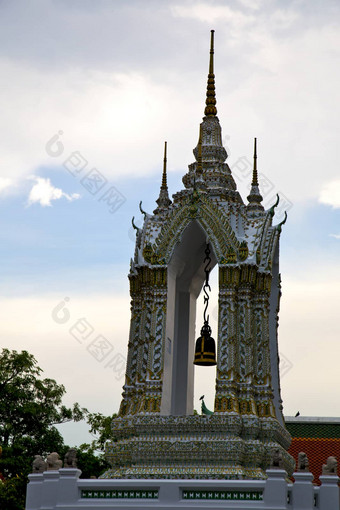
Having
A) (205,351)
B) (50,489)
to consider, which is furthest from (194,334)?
(50,489)

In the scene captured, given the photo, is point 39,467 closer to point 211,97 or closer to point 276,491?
point 276,491

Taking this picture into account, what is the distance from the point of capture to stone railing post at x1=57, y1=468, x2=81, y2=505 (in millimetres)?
15648

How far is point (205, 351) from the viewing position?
20062 mm

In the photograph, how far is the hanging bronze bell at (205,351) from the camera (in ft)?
65.6

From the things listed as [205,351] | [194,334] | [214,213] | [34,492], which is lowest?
[34,492]

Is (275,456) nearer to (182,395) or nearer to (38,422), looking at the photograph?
(182,395)

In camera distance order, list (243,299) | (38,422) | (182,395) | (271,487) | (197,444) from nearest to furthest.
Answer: (271,487) < (197,444) < (243,299) < (182,395) < (38,422)

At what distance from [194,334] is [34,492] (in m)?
7.14

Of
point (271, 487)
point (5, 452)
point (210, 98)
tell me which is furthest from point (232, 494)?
point (5, 452)

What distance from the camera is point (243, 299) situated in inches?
782

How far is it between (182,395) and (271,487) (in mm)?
6295

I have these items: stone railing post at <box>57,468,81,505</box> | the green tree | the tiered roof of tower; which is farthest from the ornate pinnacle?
the green tree

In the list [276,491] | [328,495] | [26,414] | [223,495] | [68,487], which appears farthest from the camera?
[26,414]

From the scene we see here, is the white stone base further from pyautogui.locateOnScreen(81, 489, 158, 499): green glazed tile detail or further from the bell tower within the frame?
the bell tower
